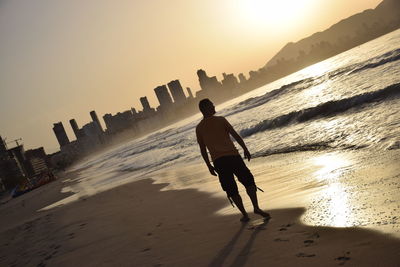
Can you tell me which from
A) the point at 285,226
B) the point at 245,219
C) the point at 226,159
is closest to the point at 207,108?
the point at 226,159

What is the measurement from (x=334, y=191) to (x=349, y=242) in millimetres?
2097

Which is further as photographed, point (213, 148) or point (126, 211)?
point (126, 211)

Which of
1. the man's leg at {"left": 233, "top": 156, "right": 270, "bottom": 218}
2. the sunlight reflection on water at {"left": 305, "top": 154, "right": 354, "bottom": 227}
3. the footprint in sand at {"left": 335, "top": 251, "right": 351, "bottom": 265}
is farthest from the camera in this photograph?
the man's leg at {"left": 233, "top": 156, "right": 270, "bottom": 218}

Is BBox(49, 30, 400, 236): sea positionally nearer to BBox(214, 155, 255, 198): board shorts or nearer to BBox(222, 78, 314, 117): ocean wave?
BBox(214, 155, 255, 198): board shorts

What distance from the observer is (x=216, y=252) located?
4.45 meters

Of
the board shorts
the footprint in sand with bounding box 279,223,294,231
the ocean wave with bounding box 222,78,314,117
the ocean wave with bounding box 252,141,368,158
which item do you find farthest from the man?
the ocean wave with bounding box 222,78,314,117

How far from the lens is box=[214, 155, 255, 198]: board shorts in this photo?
18.3 ft

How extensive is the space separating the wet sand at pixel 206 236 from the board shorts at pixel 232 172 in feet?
1.81

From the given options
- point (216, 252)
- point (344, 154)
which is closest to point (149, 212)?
point (216, 252)

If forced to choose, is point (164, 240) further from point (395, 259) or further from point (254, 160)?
point (254, 160)

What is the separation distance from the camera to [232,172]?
561 cm

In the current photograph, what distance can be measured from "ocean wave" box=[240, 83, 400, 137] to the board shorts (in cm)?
996

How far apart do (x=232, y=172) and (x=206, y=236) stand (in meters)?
1.02

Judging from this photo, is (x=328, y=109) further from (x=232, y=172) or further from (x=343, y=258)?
(x=343, y=258)
